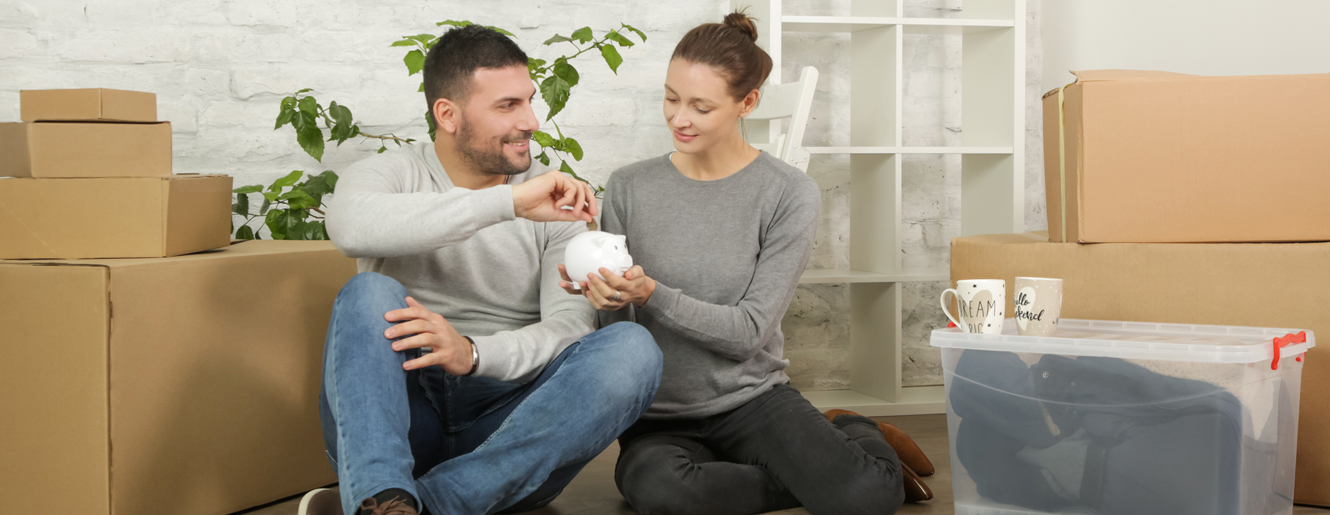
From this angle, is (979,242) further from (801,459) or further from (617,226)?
(617,226)

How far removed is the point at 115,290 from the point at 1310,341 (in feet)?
5.32

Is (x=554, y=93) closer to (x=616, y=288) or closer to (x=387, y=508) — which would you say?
(x=616, y=288)

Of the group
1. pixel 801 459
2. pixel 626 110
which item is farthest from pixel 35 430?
pixel 626 110

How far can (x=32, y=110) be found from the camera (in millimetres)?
1298

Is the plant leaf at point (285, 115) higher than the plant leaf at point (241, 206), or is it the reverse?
the plant leaf at point (285, 115)

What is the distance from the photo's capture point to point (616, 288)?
121 cm

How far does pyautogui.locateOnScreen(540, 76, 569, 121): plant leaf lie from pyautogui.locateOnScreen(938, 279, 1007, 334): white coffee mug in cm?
87

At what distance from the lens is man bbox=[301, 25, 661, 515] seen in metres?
1.10

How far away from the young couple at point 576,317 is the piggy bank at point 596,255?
2cm

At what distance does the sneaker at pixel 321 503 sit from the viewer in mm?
1162

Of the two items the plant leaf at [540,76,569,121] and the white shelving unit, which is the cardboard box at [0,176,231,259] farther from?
the white shelving unit

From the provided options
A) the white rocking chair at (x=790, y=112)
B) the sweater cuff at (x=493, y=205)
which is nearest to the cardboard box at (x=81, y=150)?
the sweater cuff at (x=493, y=205)

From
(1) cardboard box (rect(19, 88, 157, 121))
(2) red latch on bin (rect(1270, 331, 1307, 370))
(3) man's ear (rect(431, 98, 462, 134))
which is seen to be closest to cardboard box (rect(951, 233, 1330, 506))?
(2) red latch on bin (rect(1270, 331, 1307, 370))

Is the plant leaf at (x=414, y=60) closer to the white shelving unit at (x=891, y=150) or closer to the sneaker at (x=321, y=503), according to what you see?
the white shelving unit at (x=891, y=150)
